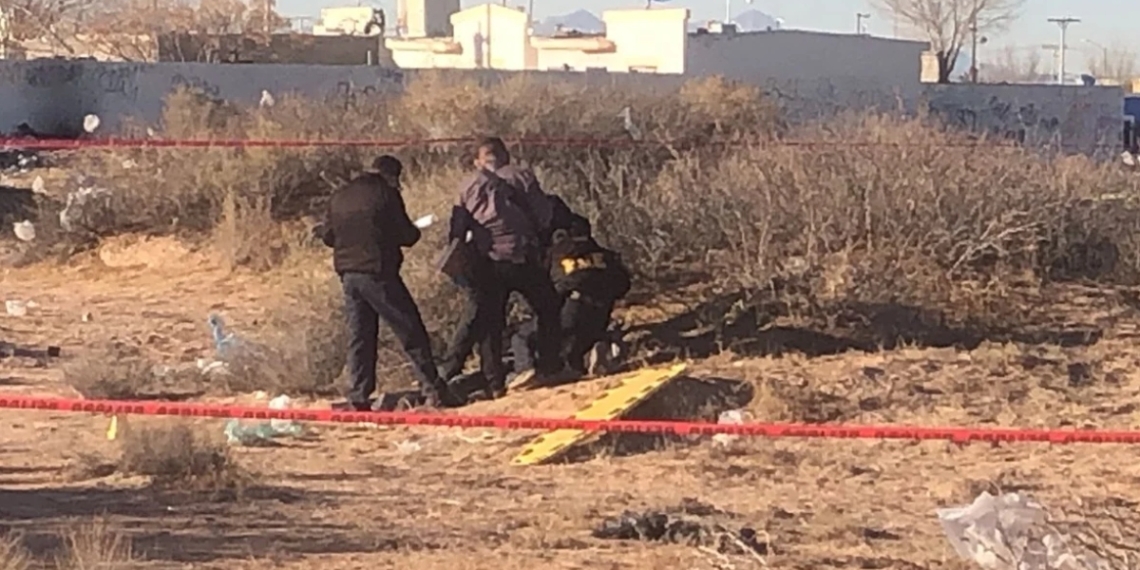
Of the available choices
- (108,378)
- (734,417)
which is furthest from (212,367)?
(734,417)

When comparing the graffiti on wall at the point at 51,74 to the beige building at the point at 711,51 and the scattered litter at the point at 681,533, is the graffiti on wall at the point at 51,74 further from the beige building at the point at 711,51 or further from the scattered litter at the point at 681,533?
the scattered litter at the point at 681,533

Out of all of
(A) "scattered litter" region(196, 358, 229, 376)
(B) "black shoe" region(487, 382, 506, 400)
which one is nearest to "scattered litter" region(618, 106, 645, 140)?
(A) "scattered litter" region(196, 358, 229, 376)

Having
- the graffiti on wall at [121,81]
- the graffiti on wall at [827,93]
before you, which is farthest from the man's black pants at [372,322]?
the graffiti on wall at [827,93]

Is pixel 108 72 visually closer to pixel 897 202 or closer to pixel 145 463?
pixel 897 202

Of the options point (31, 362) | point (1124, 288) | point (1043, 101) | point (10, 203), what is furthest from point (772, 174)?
point (1043, 101)

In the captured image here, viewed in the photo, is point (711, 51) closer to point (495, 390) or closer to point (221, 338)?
point (221, 338)

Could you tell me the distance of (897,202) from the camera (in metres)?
14.3

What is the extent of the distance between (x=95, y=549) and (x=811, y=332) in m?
6.88

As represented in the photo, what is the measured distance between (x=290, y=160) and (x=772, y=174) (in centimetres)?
730

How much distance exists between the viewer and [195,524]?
28.0ft

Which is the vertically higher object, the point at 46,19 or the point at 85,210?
the point at 46,19

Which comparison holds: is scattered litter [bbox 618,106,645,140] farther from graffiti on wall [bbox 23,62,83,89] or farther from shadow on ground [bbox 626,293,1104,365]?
graffiti on wall [bbox 23,62,83,89]

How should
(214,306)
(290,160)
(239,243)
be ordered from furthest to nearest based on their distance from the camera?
1. (290,160)
2. (239,243)
3. (214,306)

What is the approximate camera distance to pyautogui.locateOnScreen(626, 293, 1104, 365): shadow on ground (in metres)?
13.2
